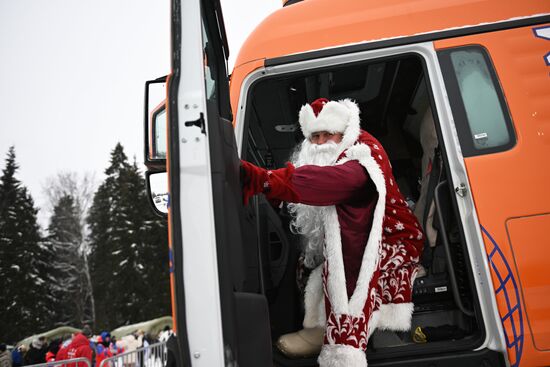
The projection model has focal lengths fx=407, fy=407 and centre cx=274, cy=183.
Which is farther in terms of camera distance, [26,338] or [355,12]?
[26,338]

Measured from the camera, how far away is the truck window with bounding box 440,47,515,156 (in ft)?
6.45

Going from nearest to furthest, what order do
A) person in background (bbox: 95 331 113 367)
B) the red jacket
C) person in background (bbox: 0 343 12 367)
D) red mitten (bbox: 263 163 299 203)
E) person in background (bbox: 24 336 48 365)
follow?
red mitten (bbox: 263 163 299 203) → the red jacket → person in background (bbox: 0 343 12 367) → person in background (bbox: 95 331 113 367) → person in background (bbox: 24 336 48 365)

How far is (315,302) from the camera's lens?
220 centimetres

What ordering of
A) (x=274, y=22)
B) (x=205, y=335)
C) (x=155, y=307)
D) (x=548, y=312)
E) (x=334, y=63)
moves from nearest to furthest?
(x=205, y=335)
(x=548, y=312)
(x=334, y=63)
(x=274, y=22)
(x=155, y=307)

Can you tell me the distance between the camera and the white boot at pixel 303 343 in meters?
2.10

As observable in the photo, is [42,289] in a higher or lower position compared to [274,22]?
lower

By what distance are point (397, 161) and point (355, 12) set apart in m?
1.96

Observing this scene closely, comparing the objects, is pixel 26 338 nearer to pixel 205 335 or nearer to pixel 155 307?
pixel 155 307

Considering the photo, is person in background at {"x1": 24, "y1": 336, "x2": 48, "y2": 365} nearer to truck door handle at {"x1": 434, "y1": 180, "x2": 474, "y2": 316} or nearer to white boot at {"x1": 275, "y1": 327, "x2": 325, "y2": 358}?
white boot at {"x1": 275, "y1": 327, "x2": 325, "y2": 358}

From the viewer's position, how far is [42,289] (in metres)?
21.4

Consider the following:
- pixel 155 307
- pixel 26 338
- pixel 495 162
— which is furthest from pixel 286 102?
pixel 155 307

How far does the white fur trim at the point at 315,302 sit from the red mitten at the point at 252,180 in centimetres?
72

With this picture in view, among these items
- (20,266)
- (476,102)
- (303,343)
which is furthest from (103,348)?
(476,102)

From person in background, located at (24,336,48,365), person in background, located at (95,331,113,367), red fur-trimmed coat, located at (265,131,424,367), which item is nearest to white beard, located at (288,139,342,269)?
red fur-trimmed coat, located at (265,131,424,367)
